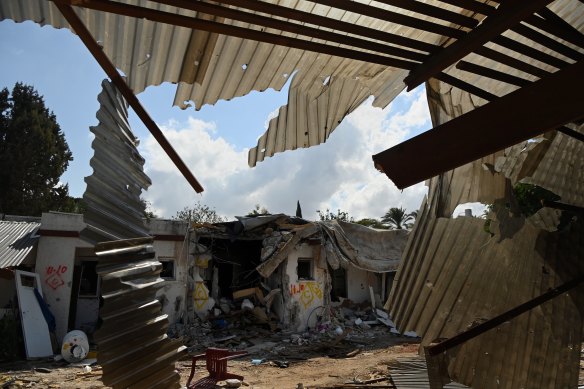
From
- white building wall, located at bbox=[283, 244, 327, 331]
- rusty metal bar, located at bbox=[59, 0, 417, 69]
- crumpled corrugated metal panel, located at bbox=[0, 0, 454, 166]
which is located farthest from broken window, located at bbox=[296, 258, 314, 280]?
rusty metal bar, located at bbox=[59, 0, 417, 69]

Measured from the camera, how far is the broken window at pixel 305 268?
1617 cm

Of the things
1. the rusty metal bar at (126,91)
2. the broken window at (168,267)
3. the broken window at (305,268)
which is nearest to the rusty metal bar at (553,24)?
the rusty metal bar at (126,91)

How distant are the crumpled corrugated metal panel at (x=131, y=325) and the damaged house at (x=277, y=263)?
13.1m

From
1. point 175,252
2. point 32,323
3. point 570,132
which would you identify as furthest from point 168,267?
point 570,132

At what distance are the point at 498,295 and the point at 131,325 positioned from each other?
3.04 metres

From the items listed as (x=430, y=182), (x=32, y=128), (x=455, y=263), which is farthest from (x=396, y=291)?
(x=32, y=128)

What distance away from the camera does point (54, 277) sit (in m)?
12.8

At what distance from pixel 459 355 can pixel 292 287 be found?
1191 cm

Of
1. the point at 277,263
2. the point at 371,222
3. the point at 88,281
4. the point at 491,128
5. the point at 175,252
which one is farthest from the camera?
the point at 371,222

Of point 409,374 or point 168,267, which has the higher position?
point 168,267

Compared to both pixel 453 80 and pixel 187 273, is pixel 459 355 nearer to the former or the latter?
pixel 453 80

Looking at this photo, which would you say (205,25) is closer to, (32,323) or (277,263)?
(32,323)

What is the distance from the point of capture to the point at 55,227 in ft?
42.7

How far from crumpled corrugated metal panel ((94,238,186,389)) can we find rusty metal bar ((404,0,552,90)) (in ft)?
4.71
